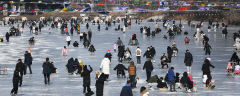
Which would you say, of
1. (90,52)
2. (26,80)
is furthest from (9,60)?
(26,80)

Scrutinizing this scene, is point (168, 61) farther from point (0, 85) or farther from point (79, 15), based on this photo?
point (79, 15)

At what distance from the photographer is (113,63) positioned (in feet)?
104

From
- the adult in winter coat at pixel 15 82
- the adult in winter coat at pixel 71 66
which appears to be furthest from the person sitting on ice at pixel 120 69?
the adult in winter coat at pixel 15 82

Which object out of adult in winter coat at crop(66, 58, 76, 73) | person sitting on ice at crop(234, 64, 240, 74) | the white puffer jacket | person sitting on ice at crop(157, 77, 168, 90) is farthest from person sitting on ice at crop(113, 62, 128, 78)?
person sitting on ice at crop(234, 64, 240, 74)

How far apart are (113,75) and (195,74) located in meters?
3.93

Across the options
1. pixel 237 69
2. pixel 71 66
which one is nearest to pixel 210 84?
pixel 237 69

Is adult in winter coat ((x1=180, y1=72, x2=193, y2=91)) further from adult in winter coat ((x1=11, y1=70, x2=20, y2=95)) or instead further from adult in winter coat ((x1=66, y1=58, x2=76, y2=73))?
adult in winter coat ((x1=66, y1=58, x2=76, y2=73))

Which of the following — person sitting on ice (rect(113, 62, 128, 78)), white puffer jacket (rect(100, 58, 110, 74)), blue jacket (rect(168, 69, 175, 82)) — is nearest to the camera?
blue jacket (rect(168, 69, 175, 82))

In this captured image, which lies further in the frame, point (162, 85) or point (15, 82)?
point (162, 85)

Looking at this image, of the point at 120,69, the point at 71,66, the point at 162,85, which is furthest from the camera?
the point at 71,66

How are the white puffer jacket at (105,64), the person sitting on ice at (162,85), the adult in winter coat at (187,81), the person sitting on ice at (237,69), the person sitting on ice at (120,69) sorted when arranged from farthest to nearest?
the person sitting on ice at (237,69), the person sitting on ice at (120,69), the white puffer jacket at (105,64), the person sitting on ice at (162,85), the adult in winter coat at (187,81)

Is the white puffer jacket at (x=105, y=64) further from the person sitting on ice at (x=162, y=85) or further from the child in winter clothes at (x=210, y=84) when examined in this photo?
the child in winter clothes at (x=210, y=84)

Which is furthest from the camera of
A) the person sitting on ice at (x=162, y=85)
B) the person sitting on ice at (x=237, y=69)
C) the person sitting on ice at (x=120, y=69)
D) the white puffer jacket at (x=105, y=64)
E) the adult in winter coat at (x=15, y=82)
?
the person sitting on ice at (x=237, y=69)

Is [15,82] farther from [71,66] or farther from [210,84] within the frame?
[210,84]
